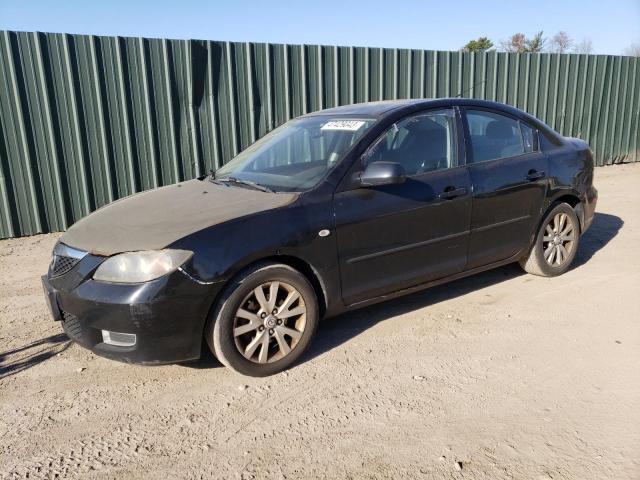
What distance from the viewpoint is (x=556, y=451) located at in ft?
8.38

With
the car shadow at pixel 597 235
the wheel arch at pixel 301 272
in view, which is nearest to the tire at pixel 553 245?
the car shadow at pixel 597 235

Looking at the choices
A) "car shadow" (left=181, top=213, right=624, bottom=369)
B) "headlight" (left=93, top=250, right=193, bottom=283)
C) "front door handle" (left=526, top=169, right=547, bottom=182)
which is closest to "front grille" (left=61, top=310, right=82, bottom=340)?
"headlight" (left=93, top=250, right=193, bottom=283)

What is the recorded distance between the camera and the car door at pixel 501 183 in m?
4.30

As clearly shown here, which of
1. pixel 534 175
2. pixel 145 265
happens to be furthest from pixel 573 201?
pixel 145 265

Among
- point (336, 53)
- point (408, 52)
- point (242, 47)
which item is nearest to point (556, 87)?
point (408, 52)

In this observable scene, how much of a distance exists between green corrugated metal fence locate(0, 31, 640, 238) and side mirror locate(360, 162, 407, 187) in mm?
4743

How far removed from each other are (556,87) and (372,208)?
9.85m

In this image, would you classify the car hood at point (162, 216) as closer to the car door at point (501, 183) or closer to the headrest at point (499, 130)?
the car door at point (501, 183)

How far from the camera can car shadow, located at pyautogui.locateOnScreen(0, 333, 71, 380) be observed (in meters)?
3.55

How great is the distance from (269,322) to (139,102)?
5.16 m

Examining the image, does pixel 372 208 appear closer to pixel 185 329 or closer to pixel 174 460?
pixel 185 329

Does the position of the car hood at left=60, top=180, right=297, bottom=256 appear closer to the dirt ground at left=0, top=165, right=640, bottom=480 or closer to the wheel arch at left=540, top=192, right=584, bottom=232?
the dirt ground at left=0, top=165, right=640, bottom=480

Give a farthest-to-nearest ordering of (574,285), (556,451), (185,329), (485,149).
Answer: (574,285), (485,149), (185,329), (556,451)

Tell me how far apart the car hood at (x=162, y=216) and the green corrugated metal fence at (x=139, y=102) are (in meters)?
3.59
